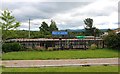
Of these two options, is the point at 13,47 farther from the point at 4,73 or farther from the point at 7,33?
the point at 4,73

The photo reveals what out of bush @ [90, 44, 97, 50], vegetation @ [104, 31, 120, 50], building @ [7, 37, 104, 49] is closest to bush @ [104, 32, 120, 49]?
vegetation @ [104, 31, 120, 50]

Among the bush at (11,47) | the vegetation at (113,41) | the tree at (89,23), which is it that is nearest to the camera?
the vegetation at (113,41)

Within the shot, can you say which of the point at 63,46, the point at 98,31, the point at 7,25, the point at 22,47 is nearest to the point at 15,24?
the point at 7,25

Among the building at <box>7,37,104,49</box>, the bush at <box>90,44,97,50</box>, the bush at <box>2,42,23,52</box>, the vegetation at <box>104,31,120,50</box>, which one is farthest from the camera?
the building at <box>7,37,104,49</box>

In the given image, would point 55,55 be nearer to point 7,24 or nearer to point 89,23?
point 7,24

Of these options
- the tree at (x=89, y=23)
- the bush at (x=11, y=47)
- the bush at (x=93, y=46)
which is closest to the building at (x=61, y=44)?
the bush at (x=93, y=46)

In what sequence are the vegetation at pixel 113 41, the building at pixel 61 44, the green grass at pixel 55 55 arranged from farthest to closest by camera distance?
the building at pixel 61 44 < the vegetation at pixel 113 41 < the green grass at pixel 55 55

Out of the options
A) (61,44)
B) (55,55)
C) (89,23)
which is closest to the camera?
(55,55)

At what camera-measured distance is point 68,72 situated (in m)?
13.6

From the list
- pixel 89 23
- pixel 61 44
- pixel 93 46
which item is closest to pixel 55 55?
pixel 93 46

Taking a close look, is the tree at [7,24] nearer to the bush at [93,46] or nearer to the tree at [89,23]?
the bush at [93,46]

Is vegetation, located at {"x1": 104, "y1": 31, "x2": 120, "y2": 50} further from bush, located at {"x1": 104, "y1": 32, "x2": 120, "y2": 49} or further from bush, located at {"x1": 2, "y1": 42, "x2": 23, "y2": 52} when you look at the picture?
bush, located at {"x1": 2, "y1": 42, "x2": 23, "y2": 52}

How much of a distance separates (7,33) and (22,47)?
286 cm

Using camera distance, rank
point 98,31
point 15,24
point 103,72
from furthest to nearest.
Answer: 1. point 98,31
2. point 15,24
3. point 103,72
